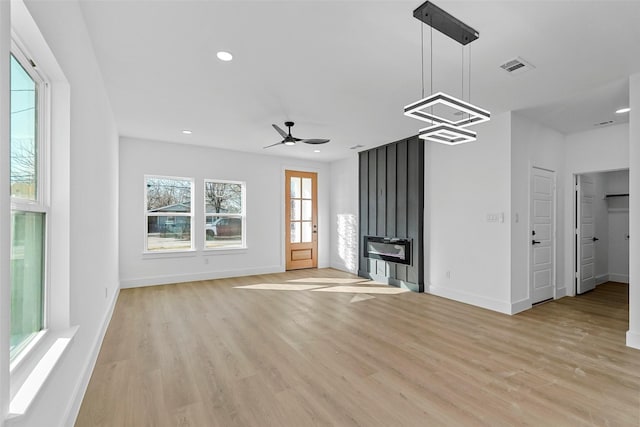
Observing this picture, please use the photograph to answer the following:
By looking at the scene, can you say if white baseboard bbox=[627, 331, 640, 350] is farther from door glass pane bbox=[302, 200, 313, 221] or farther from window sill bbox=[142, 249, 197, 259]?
window sill bbox=[142, 249, 197, 259]

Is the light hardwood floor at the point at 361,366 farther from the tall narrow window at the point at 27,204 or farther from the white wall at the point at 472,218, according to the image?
the tall narrow window at the point at 27,204

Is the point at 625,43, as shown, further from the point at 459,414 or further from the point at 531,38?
the point at 459,414

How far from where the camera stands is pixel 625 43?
254cm

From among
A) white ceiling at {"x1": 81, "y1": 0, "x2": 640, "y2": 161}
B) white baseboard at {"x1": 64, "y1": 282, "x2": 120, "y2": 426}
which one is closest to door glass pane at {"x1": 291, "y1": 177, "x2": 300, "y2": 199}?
white ceiling at {"x1": 81, "y1": 0, "x2": 640, "y2": 161}

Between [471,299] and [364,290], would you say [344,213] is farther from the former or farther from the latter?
[471,299]

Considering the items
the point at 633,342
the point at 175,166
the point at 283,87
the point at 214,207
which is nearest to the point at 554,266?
the point at 633,342

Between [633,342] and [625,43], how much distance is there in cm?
282

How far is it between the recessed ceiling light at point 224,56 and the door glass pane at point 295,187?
15.2ft

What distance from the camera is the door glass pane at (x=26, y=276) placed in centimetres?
141

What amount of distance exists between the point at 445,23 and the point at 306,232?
583 centimetres

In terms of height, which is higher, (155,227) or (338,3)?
(338,3)

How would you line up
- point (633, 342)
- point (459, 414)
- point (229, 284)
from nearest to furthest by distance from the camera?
1. point (459, 414)
2. point (633, 342)
3. point (229, 284)

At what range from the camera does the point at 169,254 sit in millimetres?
5879

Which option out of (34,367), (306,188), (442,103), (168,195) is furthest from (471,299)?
(168,195)
